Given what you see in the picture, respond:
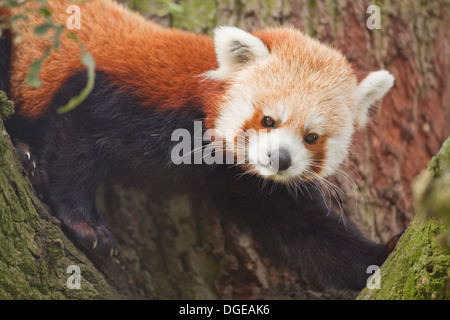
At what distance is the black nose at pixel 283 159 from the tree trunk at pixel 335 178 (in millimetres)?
1255

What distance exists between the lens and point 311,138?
3619 mm

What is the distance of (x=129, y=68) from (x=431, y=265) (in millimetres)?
2434

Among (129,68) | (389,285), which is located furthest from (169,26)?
(389,285)

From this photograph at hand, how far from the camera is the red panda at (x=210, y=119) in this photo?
12.0 feet

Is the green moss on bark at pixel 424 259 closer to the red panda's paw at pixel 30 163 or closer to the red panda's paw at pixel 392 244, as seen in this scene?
the red panda's paw at pixel 392 244

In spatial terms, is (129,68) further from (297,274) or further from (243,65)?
(297,274)

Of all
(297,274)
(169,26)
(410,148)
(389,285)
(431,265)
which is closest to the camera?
(431,265)

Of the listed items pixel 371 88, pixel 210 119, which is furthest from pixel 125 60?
pixel 371 88

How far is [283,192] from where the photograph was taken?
4129mm

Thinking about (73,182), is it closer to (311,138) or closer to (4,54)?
(4,54)

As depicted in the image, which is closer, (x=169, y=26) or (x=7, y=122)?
(x=7, y=122)

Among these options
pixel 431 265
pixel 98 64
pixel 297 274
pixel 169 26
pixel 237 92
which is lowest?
pixel 297 274

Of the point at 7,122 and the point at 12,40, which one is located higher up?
the point at 12,40

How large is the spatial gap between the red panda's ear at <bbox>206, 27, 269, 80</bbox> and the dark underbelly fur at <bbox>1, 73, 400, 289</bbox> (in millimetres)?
353
